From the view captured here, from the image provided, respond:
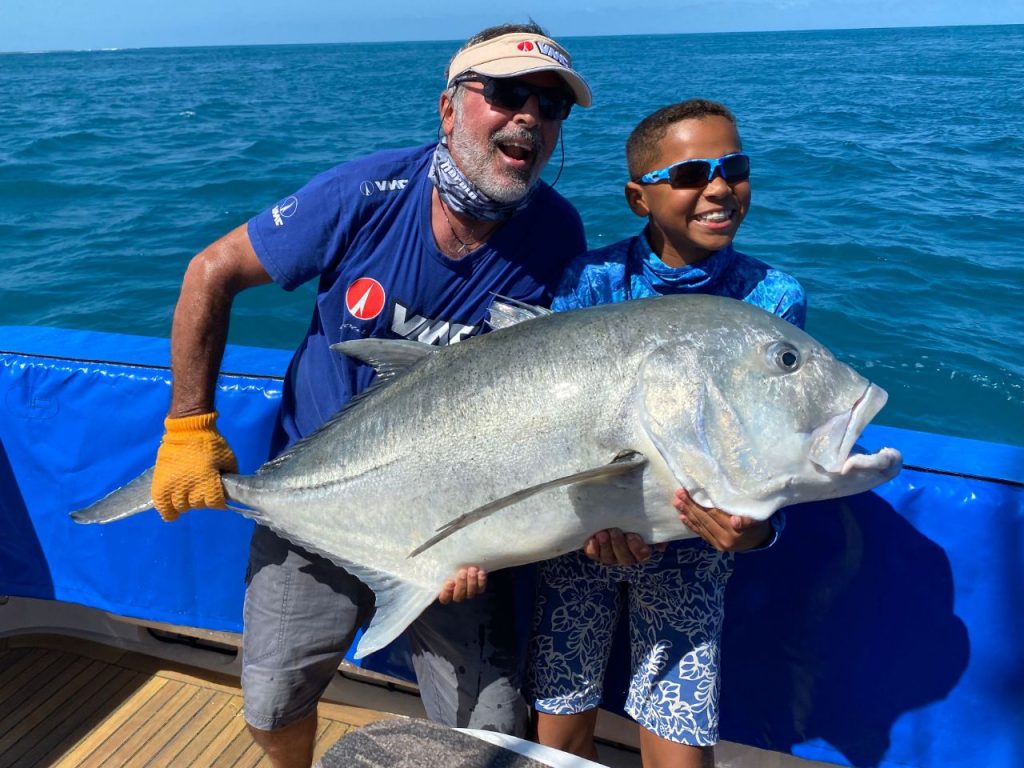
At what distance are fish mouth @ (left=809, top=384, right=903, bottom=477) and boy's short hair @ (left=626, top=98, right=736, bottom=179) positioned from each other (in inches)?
31.3

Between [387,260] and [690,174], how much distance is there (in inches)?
31.1

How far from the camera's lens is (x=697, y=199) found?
6.35ft

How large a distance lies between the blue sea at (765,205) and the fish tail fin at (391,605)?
552 cm

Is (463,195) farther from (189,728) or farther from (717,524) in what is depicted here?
(189,728)

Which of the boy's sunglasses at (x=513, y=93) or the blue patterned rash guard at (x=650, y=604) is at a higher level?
the boy's sunglasses at (x=513, y=93)

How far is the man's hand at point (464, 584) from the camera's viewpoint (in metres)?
1.84

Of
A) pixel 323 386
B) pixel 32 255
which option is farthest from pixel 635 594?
pixel 32 255

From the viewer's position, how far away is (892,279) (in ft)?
30.0

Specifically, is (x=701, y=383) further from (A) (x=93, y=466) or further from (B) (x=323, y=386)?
(A) (x=93, y=466)

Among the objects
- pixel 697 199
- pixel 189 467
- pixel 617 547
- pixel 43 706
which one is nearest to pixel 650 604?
pixel 617 547

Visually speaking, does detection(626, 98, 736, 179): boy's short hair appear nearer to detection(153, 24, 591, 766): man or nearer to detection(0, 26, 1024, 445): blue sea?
detection(153, 24, 591, 766): man

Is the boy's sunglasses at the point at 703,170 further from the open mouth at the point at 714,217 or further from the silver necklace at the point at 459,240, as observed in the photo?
the silver necklace at the point at 459,240

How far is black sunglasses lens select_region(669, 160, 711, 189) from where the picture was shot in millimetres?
1932

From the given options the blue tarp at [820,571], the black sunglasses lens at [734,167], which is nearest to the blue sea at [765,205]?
the blue tarp at [820,571]
